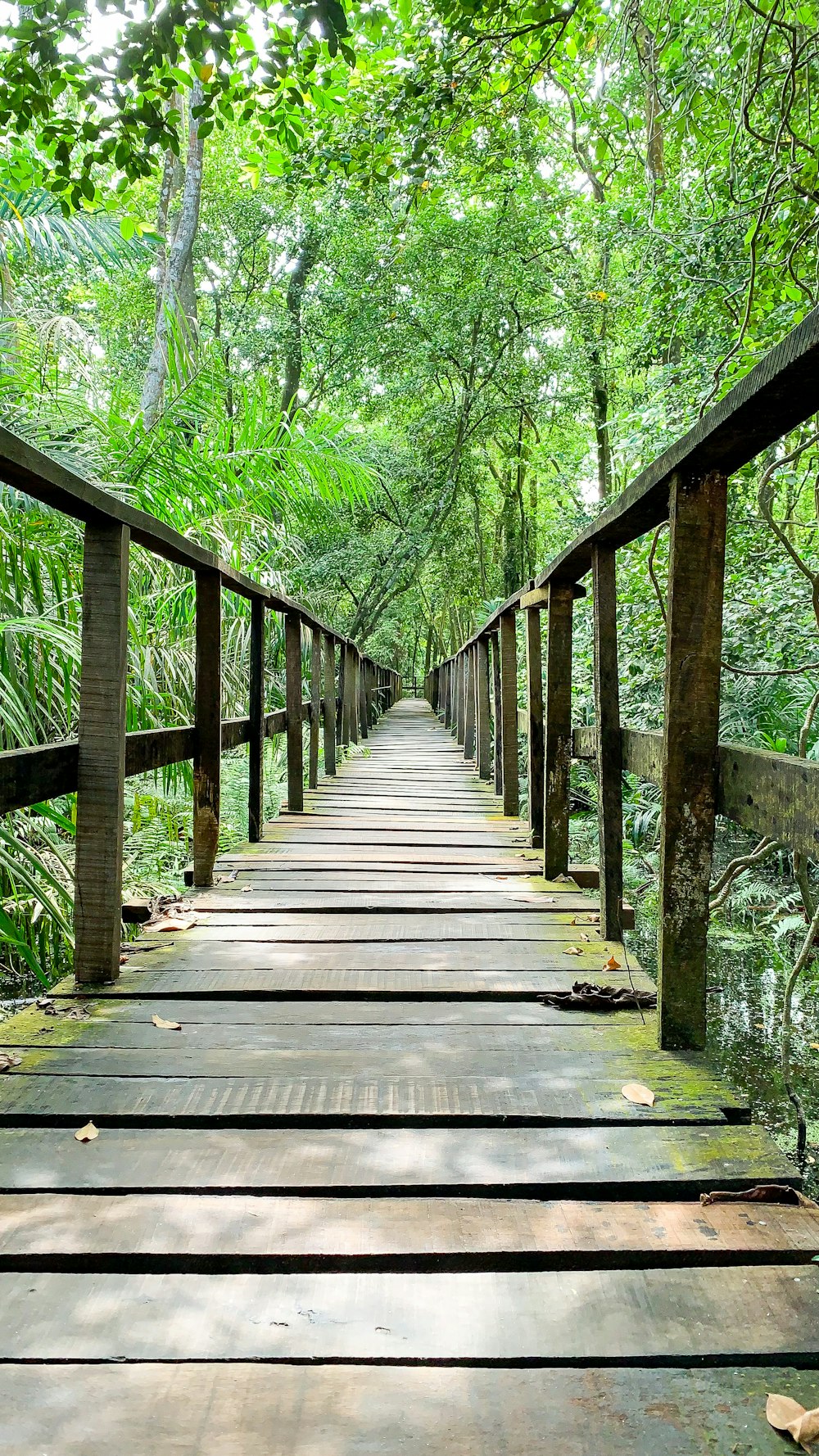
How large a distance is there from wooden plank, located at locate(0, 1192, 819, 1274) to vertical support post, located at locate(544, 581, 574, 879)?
83.0 inches

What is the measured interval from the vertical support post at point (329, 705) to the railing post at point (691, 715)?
542 centimetres

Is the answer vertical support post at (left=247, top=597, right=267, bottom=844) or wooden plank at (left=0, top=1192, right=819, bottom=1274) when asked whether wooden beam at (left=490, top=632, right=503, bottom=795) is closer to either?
vertical support post at (left=247, top=597, right=267, bottom=844)

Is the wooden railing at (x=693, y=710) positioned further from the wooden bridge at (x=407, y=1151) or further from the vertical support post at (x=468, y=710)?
the vertical support post at (x=468, y=710)

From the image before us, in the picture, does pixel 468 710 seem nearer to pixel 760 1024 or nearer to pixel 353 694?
pixel 353 694

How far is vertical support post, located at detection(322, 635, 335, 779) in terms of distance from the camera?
A: 735 cm

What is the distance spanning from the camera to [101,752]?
7.28 ft

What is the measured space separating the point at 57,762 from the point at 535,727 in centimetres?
247

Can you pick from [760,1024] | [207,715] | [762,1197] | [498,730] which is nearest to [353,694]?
[498,730]

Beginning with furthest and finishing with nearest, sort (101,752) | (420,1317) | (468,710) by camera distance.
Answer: (468,710) → (101,752) → (420,1317)

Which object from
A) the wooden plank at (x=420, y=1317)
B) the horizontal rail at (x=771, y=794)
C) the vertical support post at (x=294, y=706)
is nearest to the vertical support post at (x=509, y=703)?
the vertical support post at (x=294, y=706)

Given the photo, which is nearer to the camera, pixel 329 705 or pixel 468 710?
pixel 329 705

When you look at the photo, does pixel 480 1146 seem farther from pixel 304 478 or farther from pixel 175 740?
pixel 304 478

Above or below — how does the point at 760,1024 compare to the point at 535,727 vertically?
below

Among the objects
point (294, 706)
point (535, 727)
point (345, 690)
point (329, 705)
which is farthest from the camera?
point (345, 690)
